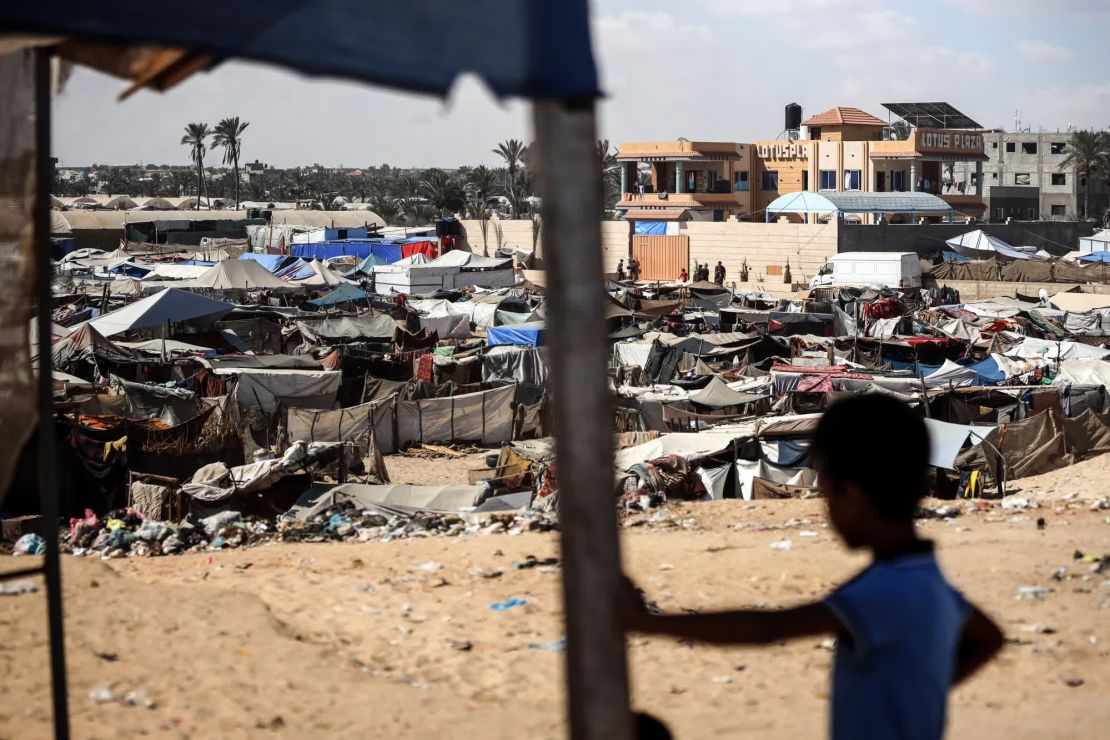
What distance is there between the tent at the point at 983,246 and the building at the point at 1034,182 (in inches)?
1051

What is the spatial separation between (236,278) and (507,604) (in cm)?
2411

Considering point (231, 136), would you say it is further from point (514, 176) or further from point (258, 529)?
point (258, 529)

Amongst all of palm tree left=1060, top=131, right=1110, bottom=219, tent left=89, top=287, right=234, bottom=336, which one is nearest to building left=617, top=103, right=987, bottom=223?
palm tree left=1060, top=131, right=1110, bottom=219

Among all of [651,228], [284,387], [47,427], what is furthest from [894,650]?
[651,228]

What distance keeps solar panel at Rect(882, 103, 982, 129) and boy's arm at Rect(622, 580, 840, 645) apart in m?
64.1

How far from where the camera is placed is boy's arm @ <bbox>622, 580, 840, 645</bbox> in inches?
80.7

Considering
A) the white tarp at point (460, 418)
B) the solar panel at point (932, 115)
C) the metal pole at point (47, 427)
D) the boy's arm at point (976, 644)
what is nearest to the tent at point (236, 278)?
the white tarp at point (460, 418)

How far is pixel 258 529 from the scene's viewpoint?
12.3 metres

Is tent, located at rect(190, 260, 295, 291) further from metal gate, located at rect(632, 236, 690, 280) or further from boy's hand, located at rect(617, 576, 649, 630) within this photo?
boy's hand, located at rect(617, 576, 649, 630)

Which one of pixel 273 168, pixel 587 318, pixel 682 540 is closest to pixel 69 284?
pixel 682 540

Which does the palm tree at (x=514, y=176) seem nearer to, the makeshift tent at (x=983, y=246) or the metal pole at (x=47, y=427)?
the makeshift tent at (x=983, y=246)

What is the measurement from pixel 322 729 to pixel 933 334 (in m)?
23.6

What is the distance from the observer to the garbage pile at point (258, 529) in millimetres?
11531

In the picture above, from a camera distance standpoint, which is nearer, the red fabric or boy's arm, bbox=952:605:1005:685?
boy's arm, bbox=952:605:1005:685
